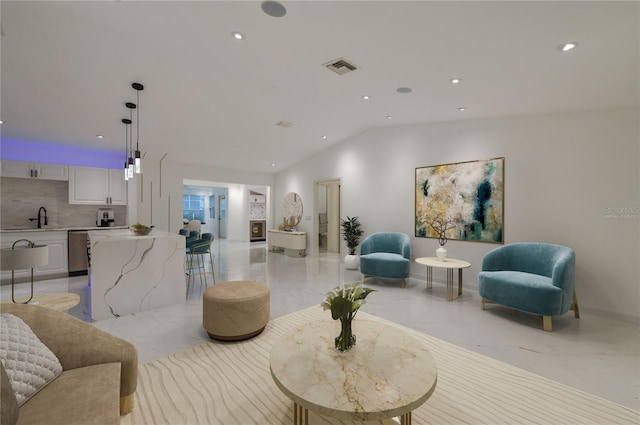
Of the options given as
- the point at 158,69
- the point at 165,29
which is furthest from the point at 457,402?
the point at 158,69

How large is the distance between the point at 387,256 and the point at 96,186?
→ 21.3 ft

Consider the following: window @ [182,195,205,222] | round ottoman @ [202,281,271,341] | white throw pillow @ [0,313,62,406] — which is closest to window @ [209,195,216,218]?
window @ [182,195,205,222]

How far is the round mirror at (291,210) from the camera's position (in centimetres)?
831

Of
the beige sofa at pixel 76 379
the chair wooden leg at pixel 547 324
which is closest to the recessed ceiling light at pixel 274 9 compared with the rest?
the beige sofa at pixel 76 379

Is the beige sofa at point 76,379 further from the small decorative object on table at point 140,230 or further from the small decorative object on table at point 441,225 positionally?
the small decorative object on table at point 441,225

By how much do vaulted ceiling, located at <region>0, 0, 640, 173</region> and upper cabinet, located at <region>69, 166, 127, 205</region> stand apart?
84 cm

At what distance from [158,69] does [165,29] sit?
0.85 metres

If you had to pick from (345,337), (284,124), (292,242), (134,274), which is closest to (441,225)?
(284,124)

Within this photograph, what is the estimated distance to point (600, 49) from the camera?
2451 mm

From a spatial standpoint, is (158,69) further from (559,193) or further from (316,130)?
(559,193)

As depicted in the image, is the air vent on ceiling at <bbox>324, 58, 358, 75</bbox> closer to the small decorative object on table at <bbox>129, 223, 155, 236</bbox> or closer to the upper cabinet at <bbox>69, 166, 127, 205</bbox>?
the small decorative object on table at <bbox>129, 223, 155, 236</bbox>

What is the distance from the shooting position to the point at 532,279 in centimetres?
333

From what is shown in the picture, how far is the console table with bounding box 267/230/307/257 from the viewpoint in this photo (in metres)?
7.79

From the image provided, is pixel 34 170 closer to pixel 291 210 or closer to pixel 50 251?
pixel 50 251
